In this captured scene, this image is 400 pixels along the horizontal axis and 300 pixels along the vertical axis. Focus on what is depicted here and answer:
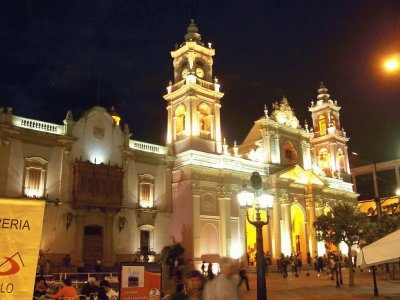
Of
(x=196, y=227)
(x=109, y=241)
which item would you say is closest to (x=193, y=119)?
(x=196, y=227)

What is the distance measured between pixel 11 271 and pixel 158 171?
31397mm

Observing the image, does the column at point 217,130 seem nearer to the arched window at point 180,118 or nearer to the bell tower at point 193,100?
the bell tower at point 193,100

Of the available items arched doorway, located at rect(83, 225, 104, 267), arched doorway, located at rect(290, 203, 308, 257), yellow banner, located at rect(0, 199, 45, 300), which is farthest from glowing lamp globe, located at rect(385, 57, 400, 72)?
arched doorway, located at rect(290, 203, 308, 257)

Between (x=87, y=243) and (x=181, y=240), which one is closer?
(x=87, y=243)

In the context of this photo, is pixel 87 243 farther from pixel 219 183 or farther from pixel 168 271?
pixel 219 183

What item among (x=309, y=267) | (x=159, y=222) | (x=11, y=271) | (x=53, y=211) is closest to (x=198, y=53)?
(x=159, y=222)

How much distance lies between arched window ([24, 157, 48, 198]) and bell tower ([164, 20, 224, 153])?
41.7 ft

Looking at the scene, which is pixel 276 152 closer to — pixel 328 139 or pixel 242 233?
pixel 242 233

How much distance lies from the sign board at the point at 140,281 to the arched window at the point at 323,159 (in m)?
48.5

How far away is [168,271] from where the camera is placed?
3019 cm

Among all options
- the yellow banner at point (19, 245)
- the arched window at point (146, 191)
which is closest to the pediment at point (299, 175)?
the arched window at point (146, 191)

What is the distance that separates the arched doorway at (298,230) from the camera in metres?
45.6

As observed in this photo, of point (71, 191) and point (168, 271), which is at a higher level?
point (71, 191)

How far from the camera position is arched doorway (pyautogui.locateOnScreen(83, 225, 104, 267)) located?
97.0 ft
